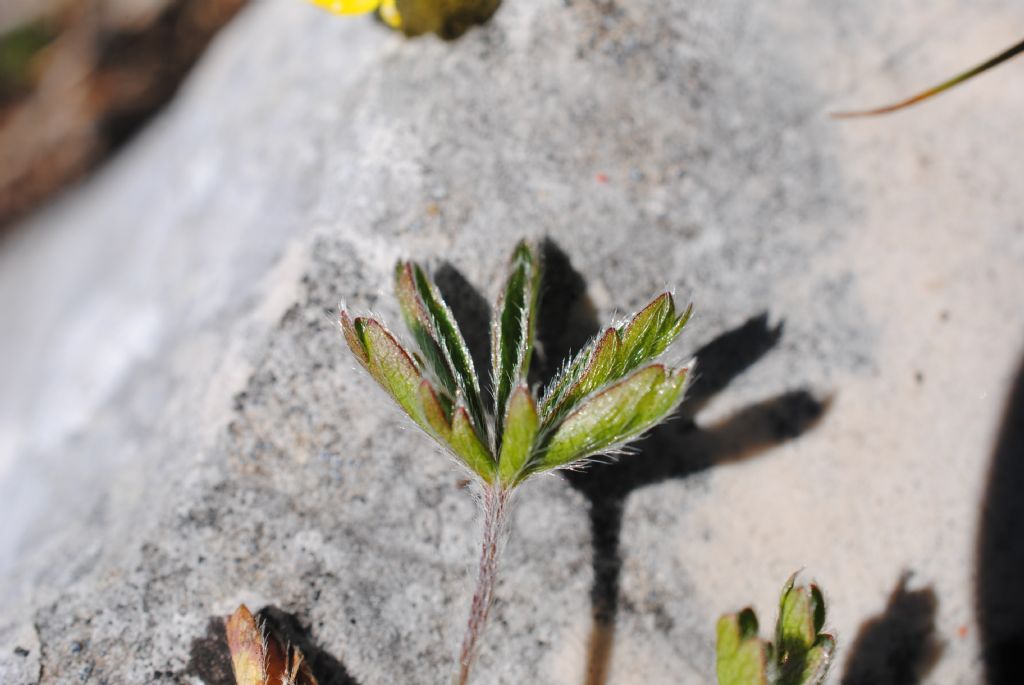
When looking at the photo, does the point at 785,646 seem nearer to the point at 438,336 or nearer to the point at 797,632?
the point at 797,632

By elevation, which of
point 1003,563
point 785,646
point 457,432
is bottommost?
point 1003,563

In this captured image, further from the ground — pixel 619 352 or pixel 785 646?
pixel 619 352

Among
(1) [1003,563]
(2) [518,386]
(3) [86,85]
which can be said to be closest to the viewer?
(2) [518,386]

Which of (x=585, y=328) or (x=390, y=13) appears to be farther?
(x=390, y=13)

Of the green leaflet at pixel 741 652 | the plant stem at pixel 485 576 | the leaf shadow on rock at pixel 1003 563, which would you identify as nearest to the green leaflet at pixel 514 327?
the plant stem at pixel 485 576

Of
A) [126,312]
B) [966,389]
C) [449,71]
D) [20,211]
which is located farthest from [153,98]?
[966,389]

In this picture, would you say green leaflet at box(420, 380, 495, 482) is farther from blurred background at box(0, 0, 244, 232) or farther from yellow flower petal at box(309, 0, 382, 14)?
blurred background at box(0, 0, 244, 232)

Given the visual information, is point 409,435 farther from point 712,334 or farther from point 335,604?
point 712,334

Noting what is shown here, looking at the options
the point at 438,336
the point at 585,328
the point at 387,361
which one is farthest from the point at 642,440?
the point at 387,361
